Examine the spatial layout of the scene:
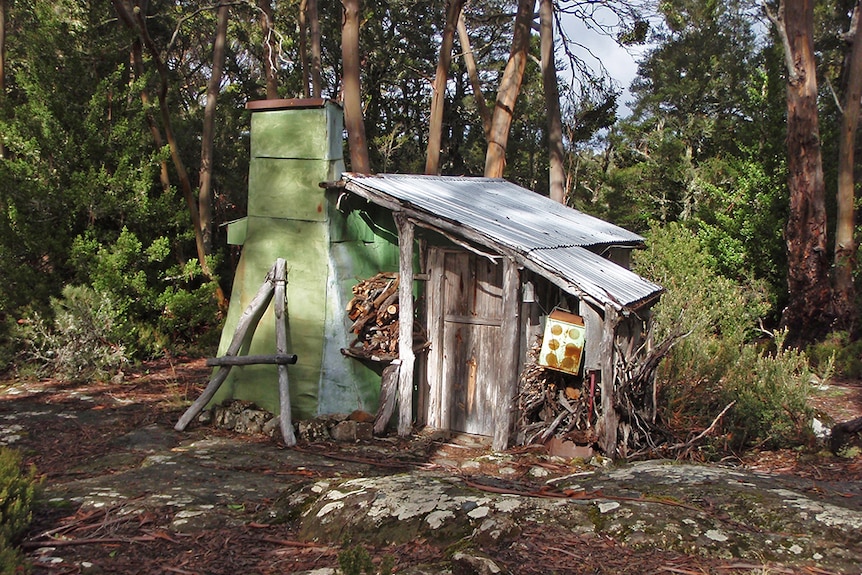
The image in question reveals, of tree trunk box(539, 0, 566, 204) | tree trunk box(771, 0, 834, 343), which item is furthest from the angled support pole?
tree trunk box(771, 0, 834, 343)

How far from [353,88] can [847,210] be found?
10.7 meters

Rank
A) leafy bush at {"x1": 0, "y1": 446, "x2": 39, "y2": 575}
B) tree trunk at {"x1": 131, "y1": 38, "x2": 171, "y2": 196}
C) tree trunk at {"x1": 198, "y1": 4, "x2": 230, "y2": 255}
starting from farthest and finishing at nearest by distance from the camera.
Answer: tree trunk at {"x1": 198, "y1": 4, "x2": 230, "y2": 255} → tree trunk at {"x1": 131, "y1": 38, "x2": 171, "y2": 196} → leafy bush at {"x1": 0, "y1": 446, "x2": 39, "y2": 575}

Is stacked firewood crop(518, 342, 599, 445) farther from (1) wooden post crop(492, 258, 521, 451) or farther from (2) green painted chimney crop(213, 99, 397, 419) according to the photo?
(2) green painted chimney crop(213, 99, 397, 419)

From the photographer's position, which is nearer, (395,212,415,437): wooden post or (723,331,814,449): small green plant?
(723,331,814,449): small green plant

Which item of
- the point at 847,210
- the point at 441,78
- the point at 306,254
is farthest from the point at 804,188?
the point at 306,254

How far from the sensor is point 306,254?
904cm

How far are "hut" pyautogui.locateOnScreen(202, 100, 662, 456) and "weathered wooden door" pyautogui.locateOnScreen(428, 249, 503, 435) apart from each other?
0.6 inches

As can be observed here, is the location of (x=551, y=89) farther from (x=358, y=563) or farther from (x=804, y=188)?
(x=358, y=563)

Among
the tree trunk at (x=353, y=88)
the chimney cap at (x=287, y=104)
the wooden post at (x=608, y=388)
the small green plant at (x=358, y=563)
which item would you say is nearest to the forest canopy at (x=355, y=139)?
the tree trunk at (x=353, y=88)

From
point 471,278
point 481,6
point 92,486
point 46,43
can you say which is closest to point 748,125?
point 481,6

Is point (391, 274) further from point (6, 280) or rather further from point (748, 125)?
point (748, 125)

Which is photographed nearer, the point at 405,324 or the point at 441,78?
the point at 405,324

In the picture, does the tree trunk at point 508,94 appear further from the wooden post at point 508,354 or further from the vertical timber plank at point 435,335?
the wooden post at point 508,354

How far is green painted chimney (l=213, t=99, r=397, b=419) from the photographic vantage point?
8.94m
